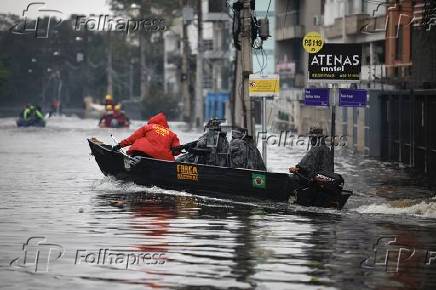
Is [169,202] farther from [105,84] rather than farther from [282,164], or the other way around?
[105,84]

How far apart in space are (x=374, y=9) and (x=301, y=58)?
26.9 meters

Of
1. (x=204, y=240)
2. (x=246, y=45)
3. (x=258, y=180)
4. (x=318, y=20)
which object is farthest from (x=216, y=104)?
(x=204, y=240)

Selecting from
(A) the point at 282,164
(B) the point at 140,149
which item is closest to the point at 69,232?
(B) the point at 140,149

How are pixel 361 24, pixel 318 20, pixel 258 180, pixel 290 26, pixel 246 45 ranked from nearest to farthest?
pixel 258 180 < pixel 246 45 < pixel 361 24 < pixel 318 20 < pixel 290 26

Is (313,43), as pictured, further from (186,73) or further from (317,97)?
(186,73)

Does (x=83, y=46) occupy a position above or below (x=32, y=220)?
above

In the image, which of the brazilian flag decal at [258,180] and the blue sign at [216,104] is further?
the blue sign at [216,104]

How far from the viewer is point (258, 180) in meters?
24.0

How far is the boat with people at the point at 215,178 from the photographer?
22922 mm

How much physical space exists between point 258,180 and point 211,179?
1.50m

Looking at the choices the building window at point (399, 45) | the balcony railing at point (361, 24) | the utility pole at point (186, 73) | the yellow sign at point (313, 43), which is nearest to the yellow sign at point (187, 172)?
the yellow sign at point (313, 43)

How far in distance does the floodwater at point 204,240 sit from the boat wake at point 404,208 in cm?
2

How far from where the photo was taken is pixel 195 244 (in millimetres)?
17375

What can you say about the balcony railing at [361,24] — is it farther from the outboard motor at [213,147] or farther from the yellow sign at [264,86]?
the outboard motor at [213,147]
